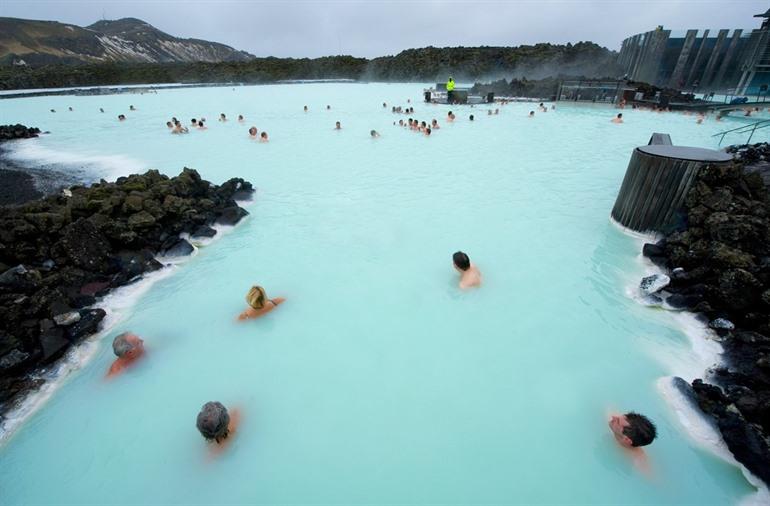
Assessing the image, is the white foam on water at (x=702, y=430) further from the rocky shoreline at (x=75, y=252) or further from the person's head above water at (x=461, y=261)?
the rocky shoreline at (x=75, y=252)

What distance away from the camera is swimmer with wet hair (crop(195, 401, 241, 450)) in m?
2.79

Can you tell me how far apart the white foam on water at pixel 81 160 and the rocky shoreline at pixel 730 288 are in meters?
11.9

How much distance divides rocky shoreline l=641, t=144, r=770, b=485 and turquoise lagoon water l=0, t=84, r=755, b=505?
9.5 inches

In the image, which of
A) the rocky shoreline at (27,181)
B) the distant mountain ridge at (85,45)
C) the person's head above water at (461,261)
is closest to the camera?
the person's head above water at (461,261)

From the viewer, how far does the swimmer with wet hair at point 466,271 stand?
495 cm

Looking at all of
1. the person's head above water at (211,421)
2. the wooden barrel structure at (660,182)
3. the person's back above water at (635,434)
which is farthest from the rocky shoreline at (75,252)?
the wooden barrel structure at (660,182)

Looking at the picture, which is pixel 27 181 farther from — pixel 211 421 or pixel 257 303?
pixel 211 421

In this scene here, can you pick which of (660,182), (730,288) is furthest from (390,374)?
(660,182)

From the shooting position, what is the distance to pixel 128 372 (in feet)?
12.5

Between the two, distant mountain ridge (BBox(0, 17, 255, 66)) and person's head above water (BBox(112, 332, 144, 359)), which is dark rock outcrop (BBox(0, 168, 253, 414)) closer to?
person's head above water (BBox(112, 332, 144, 359))

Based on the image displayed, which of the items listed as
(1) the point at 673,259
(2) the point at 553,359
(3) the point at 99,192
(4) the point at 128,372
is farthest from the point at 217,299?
(1) the point at 673,259

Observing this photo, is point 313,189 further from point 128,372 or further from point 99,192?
point 128,372

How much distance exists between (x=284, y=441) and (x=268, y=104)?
26.1 m

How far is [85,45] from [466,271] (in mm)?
114500
